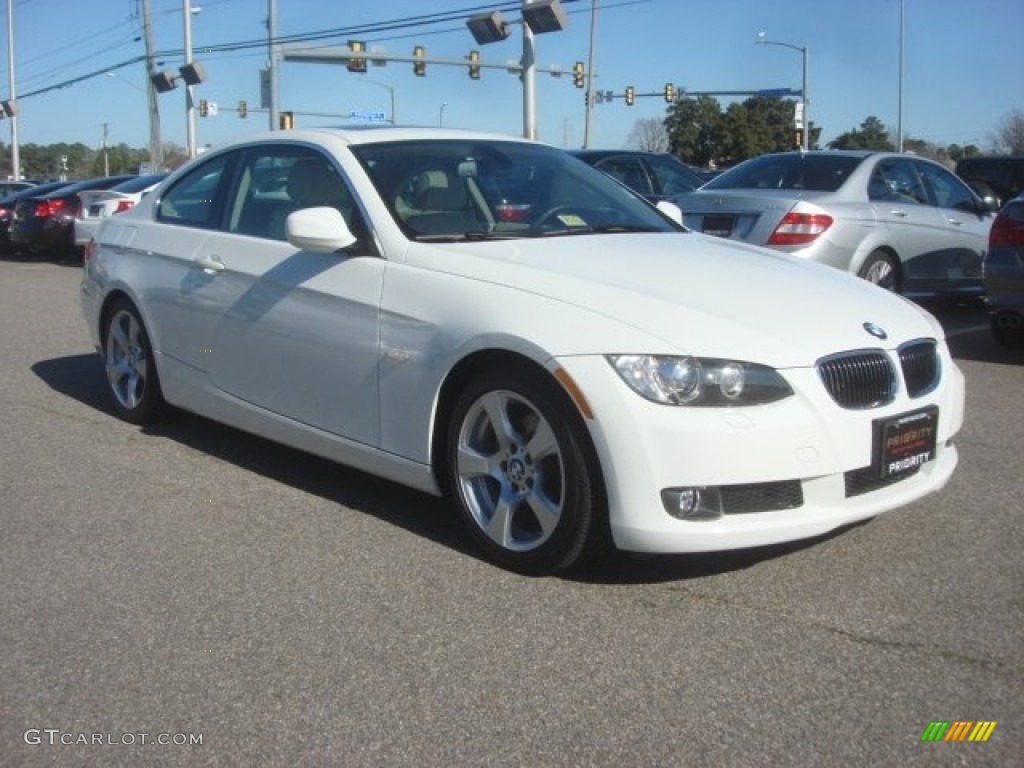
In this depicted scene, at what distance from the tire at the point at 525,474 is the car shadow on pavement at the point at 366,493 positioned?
16cm

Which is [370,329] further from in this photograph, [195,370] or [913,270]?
[913,270]

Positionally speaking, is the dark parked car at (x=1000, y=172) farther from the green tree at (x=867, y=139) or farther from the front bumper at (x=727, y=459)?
the green tree at (x=867, y=139)

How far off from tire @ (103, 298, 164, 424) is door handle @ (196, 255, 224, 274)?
73cm

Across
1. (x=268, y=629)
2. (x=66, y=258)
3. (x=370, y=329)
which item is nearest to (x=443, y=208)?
(x=370, y=329)

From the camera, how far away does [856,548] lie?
4195 mm

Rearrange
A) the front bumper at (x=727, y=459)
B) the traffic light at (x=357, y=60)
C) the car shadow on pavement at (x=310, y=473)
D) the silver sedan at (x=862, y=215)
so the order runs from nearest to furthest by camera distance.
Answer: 1. the front bumper at (x=727, y=459)
2. the car shadow on pavement at (x=310, y=473)
3. the silver sedan at (x=862, y=215)
4. the traffic light at (x=357, y=60)

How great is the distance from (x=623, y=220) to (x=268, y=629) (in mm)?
2532

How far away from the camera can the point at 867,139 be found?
2424 inches

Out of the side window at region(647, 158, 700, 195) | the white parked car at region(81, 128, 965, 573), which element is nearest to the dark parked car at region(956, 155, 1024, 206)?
the side window at region(647, 158, 700, 195)

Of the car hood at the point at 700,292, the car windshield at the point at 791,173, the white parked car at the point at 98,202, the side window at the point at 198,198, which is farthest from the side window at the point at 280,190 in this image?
the white parked car at the point at 98,202

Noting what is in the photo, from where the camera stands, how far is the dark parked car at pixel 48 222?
17.4 metres

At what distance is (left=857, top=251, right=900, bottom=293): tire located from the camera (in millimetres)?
9289

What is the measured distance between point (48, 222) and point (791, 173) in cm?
1223

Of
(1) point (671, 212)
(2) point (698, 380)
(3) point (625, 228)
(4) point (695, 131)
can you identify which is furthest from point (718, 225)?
(4) point (695, 131)
